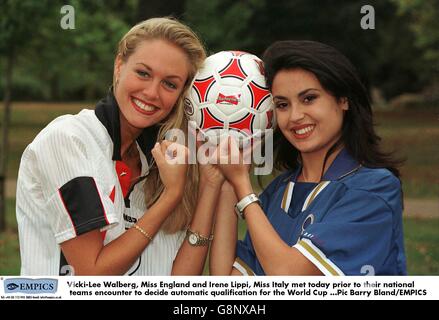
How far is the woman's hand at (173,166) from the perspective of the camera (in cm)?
327

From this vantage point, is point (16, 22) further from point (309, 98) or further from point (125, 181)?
point (309, 98)

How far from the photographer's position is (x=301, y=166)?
355cm

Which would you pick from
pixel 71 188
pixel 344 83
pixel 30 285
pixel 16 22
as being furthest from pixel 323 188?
pixel 16 22

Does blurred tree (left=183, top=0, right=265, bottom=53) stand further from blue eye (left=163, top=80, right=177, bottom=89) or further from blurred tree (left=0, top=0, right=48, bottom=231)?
blue eye (left=163, top=80, right=177, bottom=89)

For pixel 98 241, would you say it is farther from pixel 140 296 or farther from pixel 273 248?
pixel 273 248

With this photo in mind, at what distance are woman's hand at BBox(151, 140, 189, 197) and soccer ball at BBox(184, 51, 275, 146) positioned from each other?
16cm

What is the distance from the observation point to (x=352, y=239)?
303cm

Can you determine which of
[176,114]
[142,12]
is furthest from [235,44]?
[176,114]

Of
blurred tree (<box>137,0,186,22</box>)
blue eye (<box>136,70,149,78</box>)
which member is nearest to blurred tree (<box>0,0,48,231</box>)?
blurred tree (<box>137,0,186,22</box>)

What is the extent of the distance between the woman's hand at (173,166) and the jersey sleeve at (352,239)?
0.63 metres

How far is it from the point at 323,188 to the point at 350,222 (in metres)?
0.25

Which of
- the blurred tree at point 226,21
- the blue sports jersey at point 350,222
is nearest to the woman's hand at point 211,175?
the blue sports jersey at point 350,222

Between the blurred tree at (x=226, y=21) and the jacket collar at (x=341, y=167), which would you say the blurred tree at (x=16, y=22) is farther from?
the blurred tree at (x=226, y=21)

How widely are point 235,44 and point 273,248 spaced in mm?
19077
